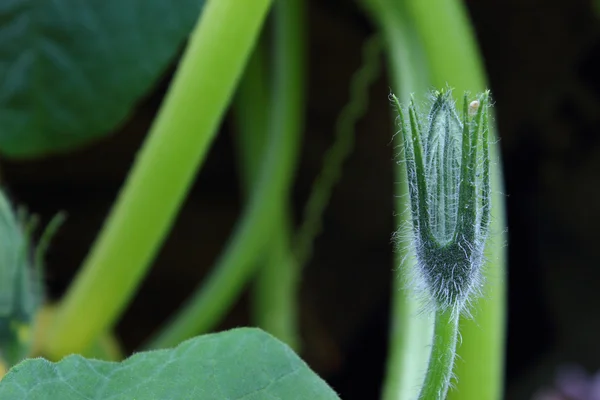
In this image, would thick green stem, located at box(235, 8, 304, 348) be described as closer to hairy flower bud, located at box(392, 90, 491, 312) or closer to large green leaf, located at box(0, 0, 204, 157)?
large green leaf, located at box(0, 0, 204, 157)

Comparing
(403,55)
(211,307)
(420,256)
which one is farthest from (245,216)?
(420,256)

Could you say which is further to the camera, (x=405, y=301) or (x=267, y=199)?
(x=267, y=199)

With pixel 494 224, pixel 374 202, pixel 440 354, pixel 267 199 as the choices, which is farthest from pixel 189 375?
pixel 374 202

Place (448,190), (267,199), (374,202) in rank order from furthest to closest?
(374,202) < (267,199) < (448,190)

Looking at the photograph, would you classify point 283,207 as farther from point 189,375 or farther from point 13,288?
point 189,375

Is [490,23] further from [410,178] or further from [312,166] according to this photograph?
[410,178]

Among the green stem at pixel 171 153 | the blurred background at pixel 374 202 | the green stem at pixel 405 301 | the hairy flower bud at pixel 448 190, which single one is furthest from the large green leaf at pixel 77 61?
the blurred background at pixel 374 202

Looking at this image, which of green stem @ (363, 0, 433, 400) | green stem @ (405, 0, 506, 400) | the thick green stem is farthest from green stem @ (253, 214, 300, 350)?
green stem @ (405, 0, 506, 400)
